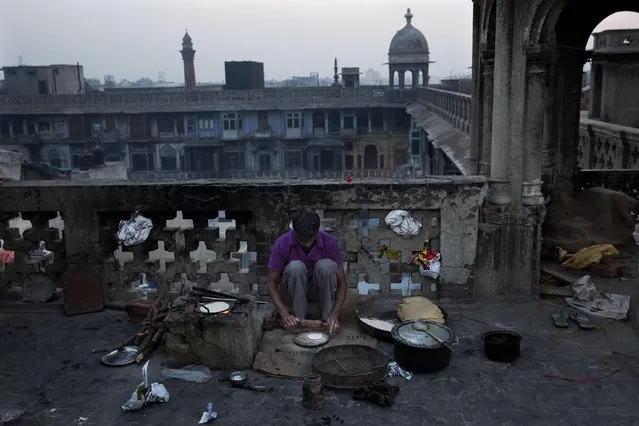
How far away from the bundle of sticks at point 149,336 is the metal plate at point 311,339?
1385 mm

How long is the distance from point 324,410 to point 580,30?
811 cm

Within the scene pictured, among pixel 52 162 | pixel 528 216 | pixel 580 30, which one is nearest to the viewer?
pixel 528 216

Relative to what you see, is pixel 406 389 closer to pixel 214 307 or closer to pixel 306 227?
pixel 306 227

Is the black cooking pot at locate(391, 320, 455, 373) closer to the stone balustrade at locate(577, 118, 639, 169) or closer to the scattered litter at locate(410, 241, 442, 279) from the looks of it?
the scattered litter at locate(410, 241, 442, 279)

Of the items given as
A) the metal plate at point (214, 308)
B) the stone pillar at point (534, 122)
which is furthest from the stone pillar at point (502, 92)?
the metal plate at point (214, 308)

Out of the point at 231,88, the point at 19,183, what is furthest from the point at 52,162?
the point at 19,183

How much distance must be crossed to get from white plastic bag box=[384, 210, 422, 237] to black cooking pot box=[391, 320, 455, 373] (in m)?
1.46

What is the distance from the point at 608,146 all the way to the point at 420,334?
40.5 feet

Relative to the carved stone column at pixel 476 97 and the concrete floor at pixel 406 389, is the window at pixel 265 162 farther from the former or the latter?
the concrete floor at pixel 406 389

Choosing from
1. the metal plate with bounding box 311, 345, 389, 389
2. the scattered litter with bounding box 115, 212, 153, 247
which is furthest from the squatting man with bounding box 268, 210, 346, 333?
the scattered litter with bounding box 115, 212, 153, 247

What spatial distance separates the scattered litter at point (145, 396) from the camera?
5129 mm

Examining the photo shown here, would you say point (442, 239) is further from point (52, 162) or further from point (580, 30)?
point (52, 162)

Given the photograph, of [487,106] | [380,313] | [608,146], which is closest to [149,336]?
[380,313]

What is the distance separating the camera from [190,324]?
19.1ft
